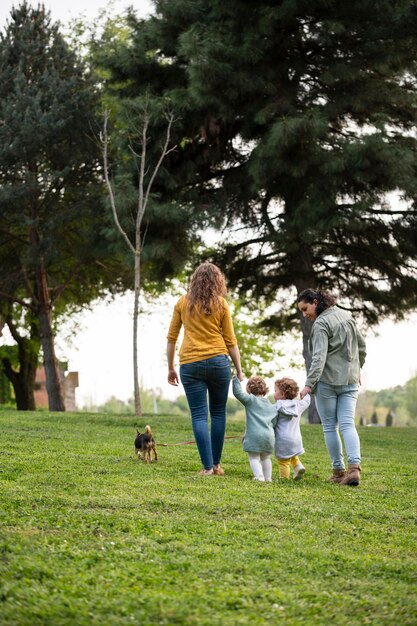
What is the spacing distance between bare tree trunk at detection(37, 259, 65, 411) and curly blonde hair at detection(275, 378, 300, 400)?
20.7 m

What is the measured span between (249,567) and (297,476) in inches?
155

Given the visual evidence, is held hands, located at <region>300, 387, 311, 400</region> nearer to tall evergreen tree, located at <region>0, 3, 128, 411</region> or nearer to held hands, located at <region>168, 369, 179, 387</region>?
held hands, located at <region>168, 369, 179, 387</region>

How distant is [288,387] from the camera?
8.38 m

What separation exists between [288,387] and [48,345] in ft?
68.4

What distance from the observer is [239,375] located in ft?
26.1

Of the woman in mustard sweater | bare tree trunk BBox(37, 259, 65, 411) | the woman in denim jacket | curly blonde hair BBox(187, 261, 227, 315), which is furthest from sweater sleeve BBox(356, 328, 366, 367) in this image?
bare tree trunk BBox(37, 259, 65, 411)

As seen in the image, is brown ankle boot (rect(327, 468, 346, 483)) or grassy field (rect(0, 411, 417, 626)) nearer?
grassy field (rect(0, 411, 417, 626))

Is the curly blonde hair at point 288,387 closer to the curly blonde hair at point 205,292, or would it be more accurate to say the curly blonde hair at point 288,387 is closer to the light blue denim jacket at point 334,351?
the light blue denim jacket at point 334,351

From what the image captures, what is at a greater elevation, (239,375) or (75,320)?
(75,320)

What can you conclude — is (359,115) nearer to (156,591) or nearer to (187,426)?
(187,426)

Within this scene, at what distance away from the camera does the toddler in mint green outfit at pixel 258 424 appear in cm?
816

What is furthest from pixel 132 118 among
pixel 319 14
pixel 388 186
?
pixel 388 186

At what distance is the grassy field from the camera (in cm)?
383

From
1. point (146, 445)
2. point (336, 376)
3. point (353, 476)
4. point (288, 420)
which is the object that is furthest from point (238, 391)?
point (146, 445)
